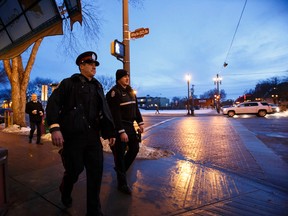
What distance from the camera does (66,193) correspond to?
2842 millimetres

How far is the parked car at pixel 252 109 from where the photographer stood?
24.3 metres

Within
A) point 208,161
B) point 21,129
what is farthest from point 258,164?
point 21,129

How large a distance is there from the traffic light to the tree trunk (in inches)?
338

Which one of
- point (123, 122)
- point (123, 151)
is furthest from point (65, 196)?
point (123, 122)

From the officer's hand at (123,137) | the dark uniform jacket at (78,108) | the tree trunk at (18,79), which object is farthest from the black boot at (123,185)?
the tree trunk at (18,79)

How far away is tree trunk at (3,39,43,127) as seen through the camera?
1253 centimetres

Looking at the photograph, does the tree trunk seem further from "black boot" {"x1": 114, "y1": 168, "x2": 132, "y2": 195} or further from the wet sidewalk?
"black boot" {"x1": 114, "y1": 168, "x2": 132, "y2": 195}

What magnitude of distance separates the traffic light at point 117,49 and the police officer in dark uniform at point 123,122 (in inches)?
78.2

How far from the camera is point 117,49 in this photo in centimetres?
559

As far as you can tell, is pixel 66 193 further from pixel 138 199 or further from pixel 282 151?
pixel 282 151

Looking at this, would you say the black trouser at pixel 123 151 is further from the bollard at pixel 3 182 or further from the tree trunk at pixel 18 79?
the tree trunk at pixel 18 79

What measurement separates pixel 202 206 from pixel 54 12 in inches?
142

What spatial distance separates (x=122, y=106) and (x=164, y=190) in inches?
57.3

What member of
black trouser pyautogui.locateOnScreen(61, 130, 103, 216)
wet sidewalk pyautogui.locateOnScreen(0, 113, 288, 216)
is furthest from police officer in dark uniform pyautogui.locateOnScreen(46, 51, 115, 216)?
wet sidewalk pyautogui.locateOnScreen(0, 113, 288, 216)
